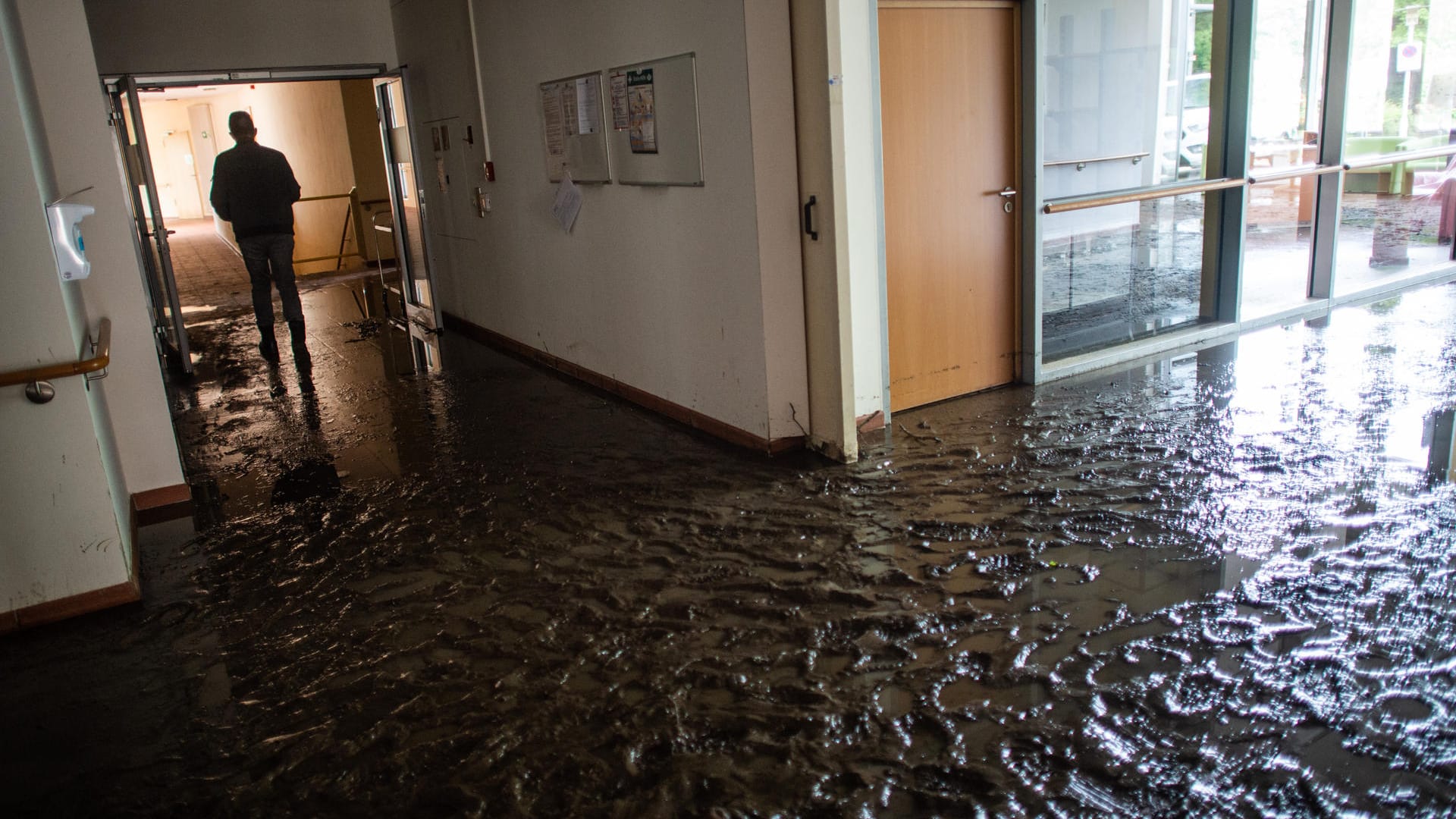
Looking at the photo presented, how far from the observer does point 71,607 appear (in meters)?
3.07

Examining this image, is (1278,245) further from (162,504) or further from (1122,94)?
(162,504)

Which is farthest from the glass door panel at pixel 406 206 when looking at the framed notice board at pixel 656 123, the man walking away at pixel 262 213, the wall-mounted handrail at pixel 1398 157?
the wall-mounted handrail at pixel 1398 157

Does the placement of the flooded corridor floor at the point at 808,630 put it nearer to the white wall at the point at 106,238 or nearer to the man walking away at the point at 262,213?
the white wall at the point at 106,238

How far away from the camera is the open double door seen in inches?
242

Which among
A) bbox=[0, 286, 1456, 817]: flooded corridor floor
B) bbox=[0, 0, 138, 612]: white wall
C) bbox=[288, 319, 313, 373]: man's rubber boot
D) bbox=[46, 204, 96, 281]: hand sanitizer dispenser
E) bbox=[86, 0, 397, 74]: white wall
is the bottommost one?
bbox=[0, 286, 1456, 817]: flooded corridor floor

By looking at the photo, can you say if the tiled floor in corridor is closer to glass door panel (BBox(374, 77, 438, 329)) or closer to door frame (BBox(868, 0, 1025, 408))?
door frame (BBox(868, 0, 1025, 408))

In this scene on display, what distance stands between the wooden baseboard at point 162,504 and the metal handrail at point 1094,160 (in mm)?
4534

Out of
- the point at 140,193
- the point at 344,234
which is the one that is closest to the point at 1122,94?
the point at 140,193

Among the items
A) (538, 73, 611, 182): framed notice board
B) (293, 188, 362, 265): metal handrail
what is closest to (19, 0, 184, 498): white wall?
(538, 73, 611, 182): framed notice board

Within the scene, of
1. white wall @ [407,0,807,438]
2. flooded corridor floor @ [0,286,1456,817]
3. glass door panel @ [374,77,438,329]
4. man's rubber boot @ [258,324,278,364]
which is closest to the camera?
flooded corridor floor @ [0,286,1456,817]

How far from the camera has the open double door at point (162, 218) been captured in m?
6.16

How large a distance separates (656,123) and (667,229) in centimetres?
45

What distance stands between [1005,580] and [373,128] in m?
10.9

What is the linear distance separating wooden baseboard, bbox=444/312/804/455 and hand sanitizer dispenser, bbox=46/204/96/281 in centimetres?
238
